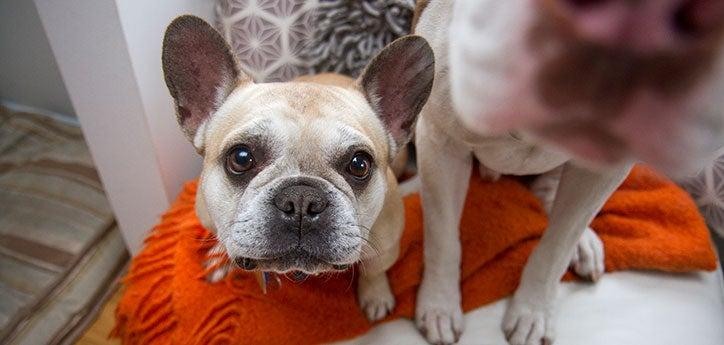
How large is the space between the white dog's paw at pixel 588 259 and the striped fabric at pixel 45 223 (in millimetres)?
1349

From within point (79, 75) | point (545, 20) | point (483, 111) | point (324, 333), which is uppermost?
point (545, 20)

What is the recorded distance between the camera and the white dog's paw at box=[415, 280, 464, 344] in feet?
4.22

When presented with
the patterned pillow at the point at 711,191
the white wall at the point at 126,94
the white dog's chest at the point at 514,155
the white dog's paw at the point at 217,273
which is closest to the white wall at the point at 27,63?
the white wall at the point at 126,94

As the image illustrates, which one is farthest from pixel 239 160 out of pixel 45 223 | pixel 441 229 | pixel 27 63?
pixel 27 63

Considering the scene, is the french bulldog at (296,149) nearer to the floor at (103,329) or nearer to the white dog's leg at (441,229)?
the white dog's leg at (441,229)

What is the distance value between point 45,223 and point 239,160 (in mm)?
1111

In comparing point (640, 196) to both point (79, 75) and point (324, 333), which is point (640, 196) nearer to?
point (324, 333)

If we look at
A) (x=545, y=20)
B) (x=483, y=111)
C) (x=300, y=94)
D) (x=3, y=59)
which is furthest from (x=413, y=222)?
(x=3, y=59)

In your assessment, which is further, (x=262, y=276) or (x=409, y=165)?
(x=409, y=165)

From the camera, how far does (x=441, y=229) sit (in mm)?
1243

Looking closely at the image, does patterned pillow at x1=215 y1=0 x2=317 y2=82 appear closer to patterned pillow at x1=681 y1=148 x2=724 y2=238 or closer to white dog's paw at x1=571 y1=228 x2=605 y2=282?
white dog's paw at x1=571 y1=228 x2=605 y2=282

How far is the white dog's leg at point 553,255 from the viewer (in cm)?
111

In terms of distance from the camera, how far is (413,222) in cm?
149

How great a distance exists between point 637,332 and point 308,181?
2.71 feet
